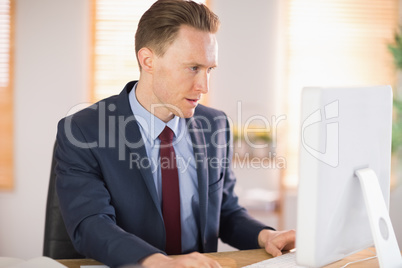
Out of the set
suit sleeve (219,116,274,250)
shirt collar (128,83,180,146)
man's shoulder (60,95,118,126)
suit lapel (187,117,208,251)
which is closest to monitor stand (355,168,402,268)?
suit sleeve (219,116,274,250)

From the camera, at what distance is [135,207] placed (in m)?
1.87

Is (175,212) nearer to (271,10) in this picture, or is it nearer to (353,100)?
(353,100)

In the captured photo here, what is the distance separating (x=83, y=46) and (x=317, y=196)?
361 cm

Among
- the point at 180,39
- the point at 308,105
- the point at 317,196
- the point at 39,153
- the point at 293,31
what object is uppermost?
the point at 293,31

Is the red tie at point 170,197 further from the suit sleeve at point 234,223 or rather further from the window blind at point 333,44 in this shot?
the window blind at point 333,44

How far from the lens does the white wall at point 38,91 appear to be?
452 centimetres

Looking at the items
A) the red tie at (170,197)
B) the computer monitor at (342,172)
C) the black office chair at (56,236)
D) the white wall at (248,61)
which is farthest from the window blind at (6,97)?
the computer monitor at (342,172)

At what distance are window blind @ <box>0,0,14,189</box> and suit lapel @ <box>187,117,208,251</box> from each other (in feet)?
9.61

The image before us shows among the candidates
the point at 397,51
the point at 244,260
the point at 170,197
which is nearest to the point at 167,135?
the point at 170,197

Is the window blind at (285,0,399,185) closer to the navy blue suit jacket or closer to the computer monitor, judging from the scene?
the navy blue suit jacket

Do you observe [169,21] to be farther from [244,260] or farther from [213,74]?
[213,74]

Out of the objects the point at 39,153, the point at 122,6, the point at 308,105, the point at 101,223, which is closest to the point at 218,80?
the point at 122,6

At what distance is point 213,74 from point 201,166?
2628 millimetres

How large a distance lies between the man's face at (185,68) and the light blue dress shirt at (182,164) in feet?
0.32
